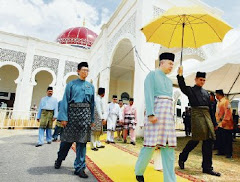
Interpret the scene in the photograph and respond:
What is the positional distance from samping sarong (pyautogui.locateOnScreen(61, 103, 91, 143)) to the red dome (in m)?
14.2

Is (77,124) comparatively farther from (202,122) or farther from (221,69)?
(221,69)

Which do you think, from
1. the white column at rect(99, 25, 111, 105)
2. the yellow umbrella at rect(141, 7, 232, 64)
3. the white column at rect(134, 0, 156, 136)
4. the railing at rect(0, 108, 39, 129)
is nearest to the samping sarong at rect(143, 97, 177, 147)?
the yellow umbrella at rect(141, 7, 232, 64)

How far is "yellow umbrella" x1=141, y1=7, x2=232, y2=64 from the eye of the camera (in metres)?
2.61

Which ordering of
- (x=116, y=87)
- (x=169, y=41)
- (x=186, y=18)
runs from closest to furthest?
(x=186, y=18) < (x=169, y=41) < (x=116, y=87)

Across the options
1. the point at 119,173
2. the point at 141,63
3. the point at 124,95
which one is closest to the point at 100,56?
the point at 141,63

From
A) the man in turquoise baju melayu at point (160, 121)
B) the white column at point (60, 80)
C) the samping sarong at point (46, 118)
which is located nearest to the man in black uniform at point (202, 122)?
the man in turquoise baju melayu at point (160, 121)

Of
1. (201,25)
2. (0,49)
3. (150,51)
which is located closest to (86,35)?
(0,49)

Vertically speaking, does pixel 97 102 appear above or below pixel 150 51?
below

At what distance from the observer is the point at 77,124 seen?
7.64 feet

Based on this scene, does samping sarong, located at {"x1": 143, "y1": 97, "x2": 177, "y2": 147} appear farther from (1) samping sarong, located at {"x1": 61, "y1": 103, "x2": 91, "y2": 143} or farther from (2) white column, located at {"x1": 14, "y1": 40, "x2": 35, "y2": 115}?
(2) white column, located at {"x1": 14, "y1": 40, "x2": 35, "y2": 115}

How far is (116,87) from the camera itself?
15852mm

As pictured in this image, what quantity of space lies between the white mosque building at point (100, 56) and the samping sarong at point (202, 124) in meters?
3.57

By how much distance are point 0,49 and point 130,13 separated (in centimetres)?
848

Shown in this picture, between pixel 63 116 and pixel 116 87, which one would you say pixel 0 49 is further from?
pixel 63 116
